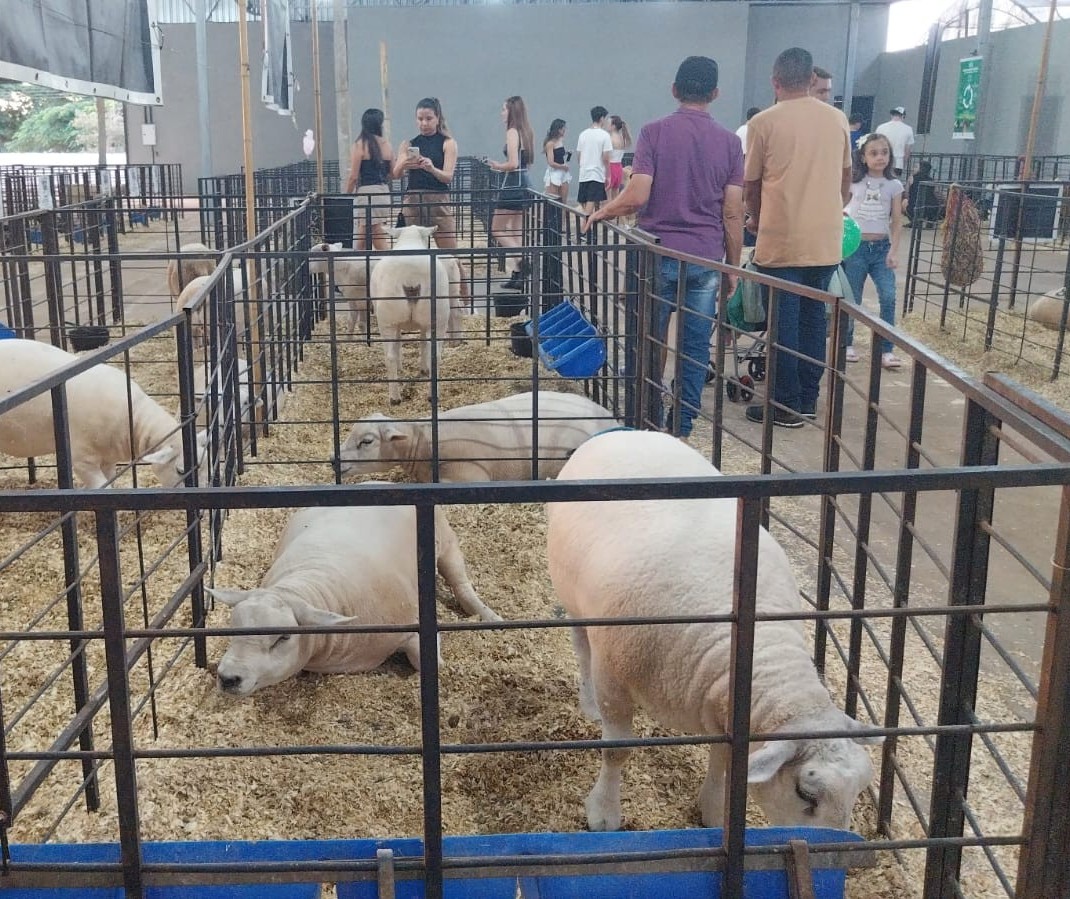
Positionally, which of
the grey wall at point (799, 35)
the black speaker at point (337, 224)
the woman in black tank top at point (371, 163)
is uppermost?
the grey wall at point (799, 35)

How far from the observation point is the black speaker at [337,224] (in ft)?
33.1

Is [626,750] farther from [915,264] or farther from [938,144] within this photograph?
[938,144]

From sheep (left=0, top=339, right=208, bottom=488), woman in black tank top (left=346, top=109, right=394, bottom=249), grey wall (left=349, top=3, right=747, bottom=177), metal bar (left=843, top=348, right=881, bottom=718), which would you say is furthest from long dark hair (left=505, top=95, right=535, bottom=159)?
grey wall (left=349, top=3, right=747, bottom=177)

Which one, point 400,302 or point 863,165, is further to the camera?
point 863,165

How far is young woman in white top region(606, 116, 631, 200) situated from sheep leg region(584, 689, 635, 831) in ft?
38.1

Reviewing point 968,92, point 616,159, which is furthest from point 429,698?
point 968,92

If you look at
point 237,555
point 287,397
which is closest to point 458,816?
point 237,555

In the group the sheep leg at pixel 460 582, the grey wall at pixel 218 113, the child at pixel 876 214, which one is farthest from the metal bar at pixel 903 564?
the grey wall at pixel 218 113

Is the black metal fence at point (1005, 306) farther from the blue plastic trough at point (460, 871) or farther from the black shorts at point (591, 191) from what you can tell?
the blue plastic trough at point (460, 871)

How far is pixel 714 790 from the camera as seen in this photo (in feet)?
8.95

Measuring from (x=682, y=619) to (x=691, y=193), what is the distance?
420cm

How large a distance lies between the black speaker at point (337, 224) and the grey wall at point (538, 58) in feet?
48.3

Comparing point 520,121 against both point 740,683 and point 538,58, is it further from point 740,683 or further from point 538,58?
point 538,58

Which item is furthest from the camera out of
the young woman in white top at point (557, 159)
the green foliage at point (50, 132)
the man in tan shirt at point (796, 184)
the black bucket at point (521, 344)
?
the green foliage at point (50, 132)
